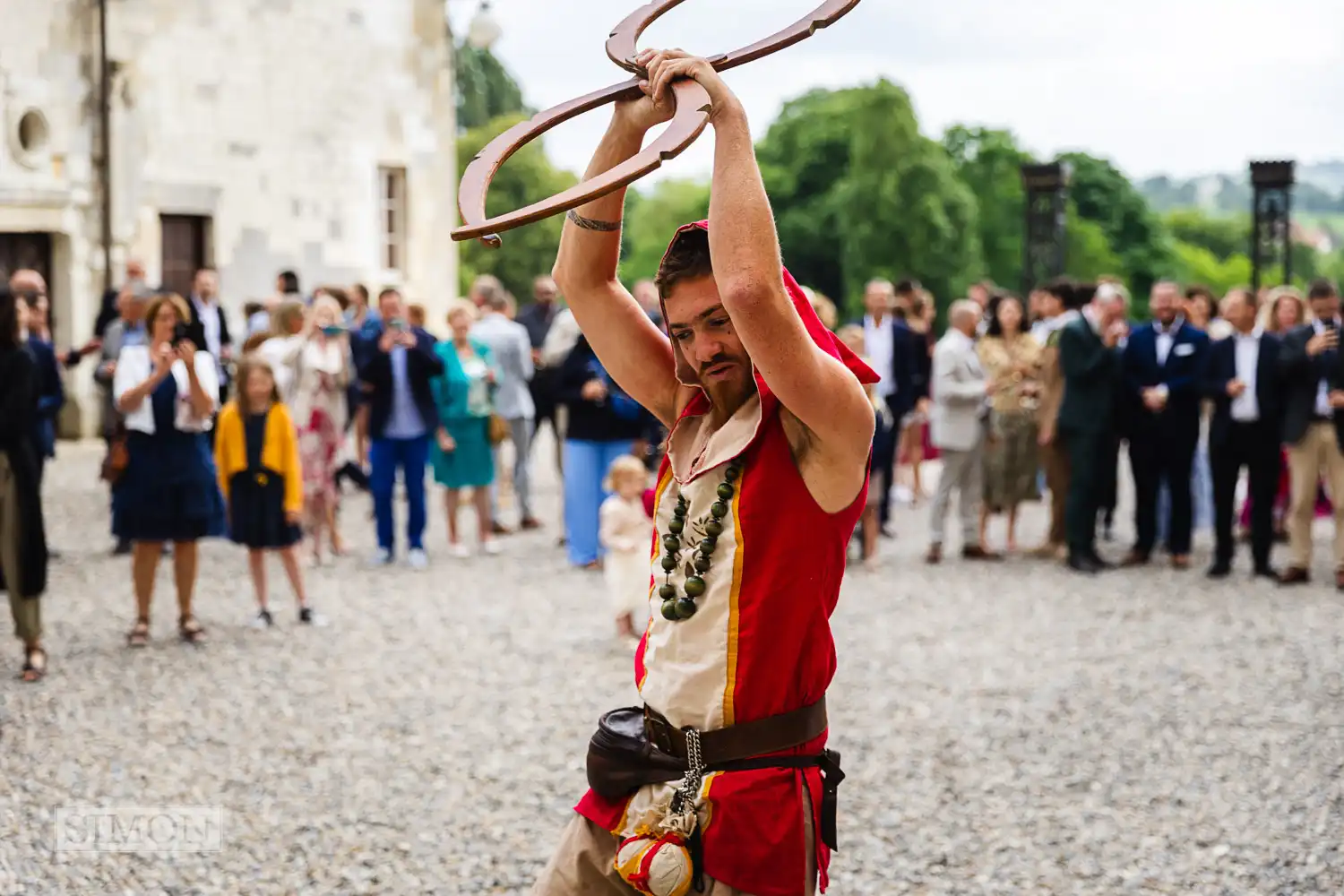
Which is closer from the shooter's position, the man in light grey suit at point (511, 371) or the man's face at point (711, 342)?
the man's face at point (711, 342)

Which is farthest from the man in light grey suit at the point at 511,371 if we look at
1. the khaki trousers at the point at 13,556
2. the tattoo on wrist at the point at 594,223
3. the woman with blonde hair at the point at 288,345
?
the tattoo on wrist at the point at 594,223

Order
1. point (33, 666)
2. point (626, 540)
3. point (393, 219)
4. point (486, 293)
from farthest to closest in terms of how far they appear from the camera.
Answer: point (393, 219)
point (486, 293)
point (626, 540)
point (33, 666)

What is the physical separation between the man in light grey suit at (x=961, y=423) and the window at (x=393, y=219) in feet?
44.0

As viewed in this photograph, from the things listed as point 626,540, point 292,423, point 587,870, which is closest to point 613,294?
point 587,870

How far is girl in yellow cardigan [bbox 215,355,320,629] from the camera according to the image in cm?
872

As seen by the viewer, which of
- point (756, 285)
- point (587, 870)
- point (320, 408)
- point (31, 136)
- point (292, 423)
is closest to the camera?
point (756, 285)

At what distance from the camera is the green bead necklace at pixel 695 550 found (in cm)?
246

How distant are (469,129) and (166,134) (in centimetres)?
4170

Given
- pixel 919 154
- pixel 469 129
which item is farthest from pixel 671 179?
pixel 919 154

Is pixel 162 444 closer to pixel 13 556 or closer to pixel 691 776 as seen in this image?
pixel 13 556

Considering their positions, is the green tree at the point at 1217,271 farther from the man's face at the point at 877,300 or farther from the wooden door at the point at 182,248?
the man's face at the point at 877,300

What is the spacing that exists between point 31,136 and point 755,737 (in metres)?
18.7

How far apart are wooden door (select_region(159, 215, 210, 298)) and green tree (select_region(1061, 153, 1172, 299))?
47747 mm

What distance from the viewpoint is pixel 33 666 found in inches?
304
